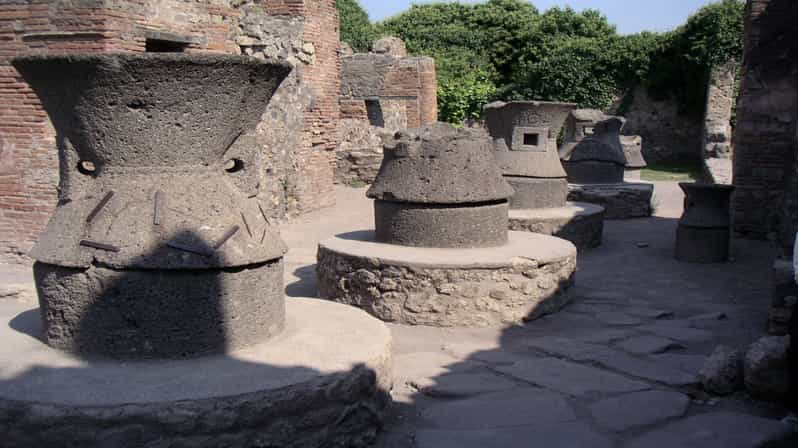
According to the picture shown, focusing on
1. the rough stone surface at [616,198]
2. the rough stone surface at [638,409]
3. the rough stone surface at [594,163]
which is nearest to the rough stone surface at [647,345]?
the rough stone surface at [638,409]

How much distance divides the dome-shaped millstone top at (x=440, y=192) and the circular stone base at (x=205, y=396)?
7.69ft

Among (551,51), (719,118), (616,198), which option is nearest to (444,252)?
(616,198)

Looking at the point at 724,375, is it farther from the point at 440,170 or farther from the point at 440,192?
the point at 440,170

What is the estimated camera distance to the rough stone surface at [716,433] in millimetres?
3135

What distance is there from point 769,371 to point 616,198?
279 inches

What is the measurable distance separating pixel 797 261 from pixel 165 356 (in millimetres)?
2742

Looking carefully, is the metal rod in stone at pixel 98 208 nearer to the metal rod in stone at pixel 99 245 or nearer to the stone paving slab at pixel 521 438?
the metal rod in stone at pixel 99 245

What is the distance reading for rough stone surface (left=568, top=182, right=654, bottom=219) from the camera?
34.4 ft

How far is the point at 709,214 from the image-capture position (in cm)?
758

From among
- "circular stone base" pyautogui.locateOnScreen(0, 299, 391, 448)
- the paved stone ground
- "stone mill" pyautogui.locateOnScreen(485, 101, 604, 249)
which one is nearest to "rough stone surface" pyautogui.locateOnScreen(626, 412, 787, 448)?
the paved stone ground

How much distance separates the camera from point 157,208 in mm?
3080

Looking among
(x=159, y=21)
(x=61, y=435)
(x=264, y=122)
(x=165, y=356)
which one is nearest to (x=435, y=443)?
(x=165, y=356)

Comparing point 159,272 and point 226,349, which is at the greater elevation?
point 159,272

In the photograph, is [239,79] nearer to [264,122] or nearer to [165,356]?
[165,356]
